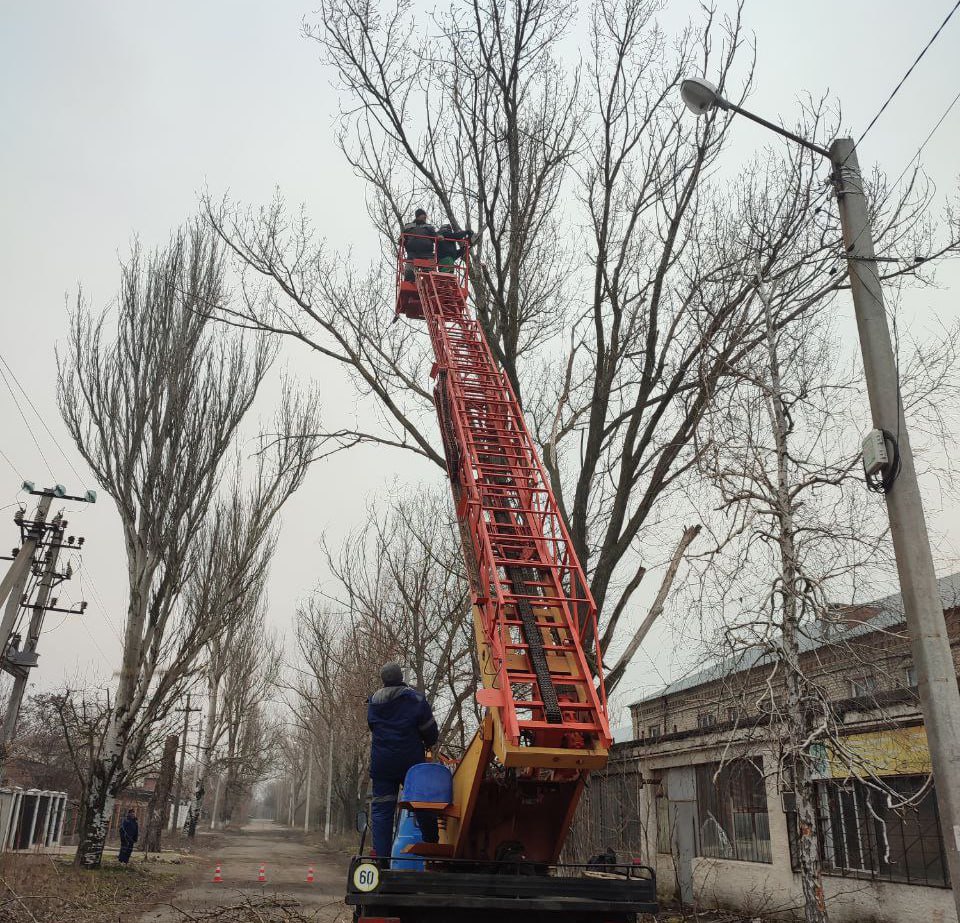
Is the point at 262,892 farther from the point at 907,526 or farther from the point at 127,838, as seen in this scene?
the point at 907,526

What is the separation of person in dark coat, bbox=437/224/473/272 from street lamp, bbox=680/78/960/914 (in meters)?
5.03

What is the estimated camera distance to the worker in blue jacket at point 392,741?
248 inches

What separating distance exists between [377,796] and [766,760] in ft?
31.5

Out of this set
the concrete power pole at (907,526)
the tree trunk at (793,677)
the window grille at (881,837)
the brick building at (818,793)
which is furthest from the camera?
the window grille at (881,837)

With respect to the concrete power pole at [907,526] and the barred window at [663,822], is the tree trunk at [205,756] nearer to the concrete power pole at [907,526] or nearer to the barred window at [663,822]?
the barred window at [663,822]

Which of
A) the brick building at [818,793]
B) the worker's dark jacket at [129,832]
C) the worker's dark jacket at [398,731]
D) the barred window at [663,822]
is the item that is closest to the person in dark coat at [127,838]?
the worker's dark jacket at [129,832]

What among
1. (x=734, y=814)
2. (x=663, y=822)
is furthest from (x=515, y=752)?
(x=663, y=822)

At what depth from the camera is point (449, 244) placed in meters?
11.3

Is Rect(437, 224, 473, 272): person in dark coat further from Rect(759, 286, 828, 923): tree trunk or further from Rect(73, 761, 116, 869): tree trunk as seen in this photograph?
Rect(73, 761, 116, 869): tree trunk

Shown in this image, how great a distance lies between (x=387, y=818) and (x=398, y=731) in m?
0.65

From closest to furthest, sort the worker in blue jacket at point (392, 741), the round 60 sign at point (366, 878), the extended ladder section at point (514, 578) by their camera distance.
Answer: the round 60 sign at point (366, 878) → the extended ladder section at point (514, 578) → the worker in blue jacket at point (392, 741)

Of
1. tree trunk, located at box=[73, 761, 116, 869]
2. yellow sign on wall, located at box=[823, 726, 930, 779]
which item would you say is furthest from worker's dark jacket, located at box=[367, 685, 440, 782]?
tree trunk, located at box=[73, 761, 116, 869]

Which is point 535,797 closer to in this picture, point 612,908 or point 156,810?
point 612,908

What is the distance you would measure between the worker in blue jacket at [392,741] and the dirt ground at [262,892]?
5.23 m
